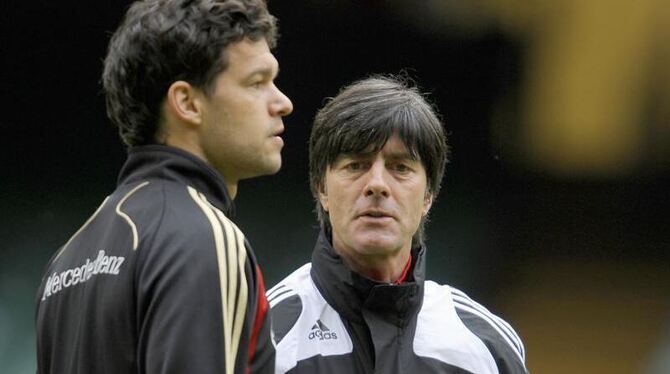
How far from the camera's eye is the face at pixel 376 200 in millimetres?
3061

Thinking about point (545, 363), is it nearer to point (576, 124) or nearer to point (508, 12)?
point (576, 124)

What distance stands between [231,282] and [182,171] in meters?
0.25

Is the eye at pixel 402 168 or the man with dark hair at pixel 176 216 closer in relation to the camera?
the man with dark hair at pixel 176 216

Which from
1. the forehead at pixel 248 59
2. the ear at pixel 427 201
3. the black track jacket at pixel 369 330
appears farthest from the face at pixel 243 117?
the ear at pixel 427 201

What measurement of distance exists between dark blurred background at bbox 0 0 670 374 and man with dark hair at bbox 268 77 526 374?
1.82 meters

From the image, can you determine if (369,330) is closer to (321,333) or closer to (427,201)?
(321,333)

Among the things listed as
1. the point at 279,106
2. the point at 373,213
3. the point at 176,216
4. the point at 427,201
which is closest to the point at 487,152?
the point at 427,201

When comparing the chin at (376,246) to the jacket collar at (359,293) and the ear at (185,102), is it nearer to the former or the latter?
the jacket collar at (359,293)

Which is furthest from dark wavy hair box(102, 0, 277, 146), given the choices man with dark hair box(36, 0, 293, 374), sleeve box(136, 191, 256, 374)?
sleeve box(136, 191, 256, 374)

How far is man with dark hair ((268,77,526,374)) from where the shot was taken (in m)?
2.96

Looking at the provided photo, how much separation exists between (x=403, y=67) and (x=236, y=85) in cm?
270

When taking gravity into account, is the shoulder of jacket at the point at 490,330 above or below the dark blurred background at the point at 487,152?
below

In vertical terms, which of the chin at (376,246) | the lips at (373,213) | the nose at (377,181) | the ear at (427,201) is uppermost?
the nose at (377,181)

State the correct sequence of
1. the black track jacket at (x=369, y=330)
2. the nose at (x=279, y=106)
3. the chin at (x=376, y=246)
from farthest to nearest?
the chin at (x=376, y=246)
the black track jacket at (x=369, y=330)
the nose at (x=279, y=106)
